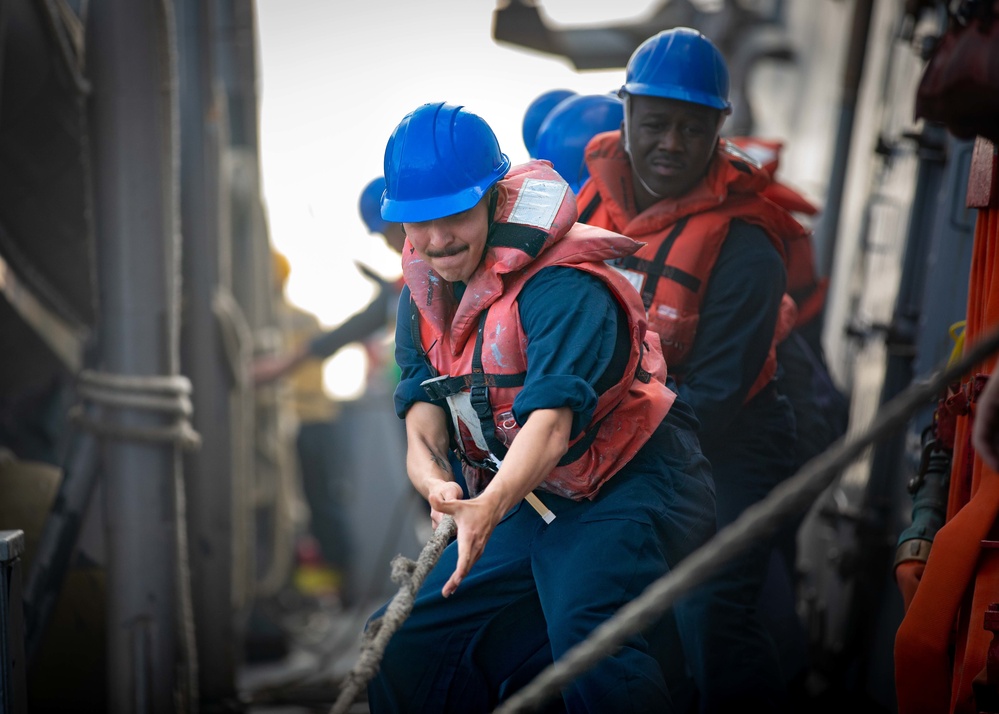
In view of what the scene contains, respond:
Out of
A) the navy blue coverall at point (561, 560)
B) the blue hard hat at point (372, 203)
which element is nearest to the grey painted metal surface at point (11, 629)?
the navy blue coverall at point (561, 560)

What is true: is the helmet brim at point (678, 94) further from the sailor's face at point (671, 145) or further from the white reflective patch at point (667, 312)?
the white reflective patch at point (667, 312)

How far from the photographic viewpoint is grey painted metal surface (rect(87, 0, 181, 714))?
13.6 feet

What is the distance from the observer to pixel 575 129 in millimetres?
4055

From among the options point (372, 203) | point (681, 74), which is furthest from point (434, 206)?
point (372, 203)

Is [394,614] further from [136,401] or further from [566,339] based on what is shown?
[136,401]

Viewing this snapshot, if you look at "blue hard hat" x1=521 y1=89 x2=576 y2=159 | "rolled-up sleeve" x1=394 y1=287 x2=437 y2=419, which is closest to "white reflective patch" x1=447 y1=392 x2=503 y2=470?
"rolled-up sleeve" x1=394 y1=287 x2=437 y2=419

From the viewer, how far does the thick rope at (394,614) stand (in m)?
2.14

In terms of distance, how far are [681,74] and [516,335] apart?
127cm

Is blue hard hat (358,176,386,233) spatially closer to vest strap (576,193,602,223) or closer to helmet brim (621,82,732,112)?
vest strap (576,193,602,223)

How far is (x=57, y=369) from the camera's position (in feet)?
20.3

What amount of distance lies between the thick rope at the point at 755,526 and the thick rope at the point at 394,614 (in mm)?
317

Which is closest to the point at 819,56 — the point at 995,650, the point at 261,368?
the point at 261,368

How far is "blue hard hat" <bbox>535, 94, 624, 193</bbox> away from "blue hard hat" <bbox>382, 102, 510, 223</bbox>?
1484 millimetres

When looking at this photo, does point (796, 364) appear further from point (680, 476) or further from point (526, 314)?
point (526, 314)
